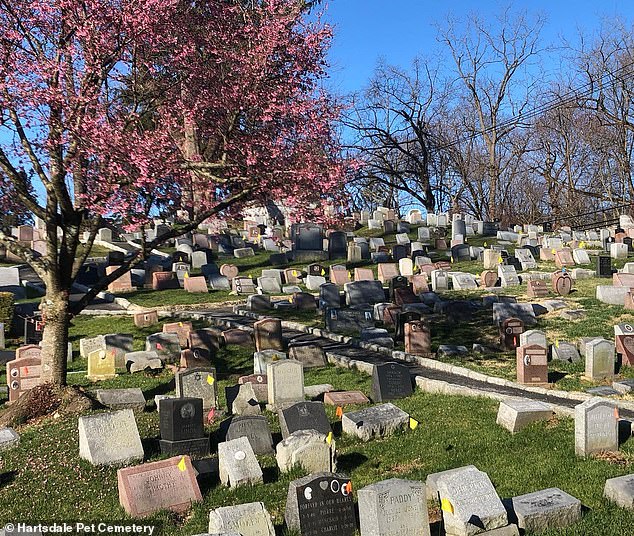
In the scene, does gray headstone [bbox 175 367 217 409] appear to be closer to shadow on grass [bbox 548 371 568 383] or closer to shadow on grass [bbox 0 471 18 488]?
shadow on grass [bbox 0 471 18 488]

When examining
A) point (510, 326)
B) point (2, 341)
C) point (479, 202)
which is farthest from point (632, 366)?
point (479, 202)

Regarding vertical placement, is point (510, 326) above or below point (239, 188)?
below

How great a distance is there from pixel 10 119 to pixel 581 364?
12190 millimetres

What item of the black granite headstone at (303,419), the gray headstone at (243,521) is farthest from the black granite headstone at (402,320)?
the gray headstone at (243,521)

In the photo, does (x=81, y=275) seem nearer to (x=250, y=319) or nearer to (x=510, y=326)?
(x=250, y=319)

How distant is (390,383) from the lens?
508 inches

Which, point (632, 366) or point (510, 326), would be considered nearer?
point (632, 366)

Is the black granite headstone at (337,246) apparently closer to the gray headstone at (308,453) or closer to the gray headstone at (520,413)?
the gray headstone at (520,413)

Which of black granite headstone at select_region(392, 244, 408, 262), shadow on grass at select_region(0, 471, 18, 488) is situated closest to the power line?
black granite headstone at select_region(392, 244, 408, 262)

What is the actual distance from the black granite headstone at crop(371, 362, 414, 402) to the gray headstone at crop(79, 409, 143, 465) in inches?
193

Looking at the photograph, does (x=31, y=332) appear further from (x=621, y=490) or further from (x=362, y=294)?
(x=621, y=490)

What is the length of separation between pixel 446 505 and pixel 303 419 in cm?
372

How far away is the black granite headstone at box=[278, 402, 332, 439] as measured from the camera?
10.2 metres

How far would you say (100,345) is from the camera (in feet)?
55.4
